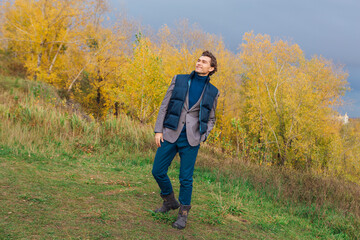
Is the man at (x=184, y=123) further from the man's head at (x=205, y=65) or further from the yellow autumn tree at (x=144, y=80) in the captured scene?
the yellow autumn tree at (x=144, y=80)

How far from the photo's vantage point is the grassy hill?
3.29m

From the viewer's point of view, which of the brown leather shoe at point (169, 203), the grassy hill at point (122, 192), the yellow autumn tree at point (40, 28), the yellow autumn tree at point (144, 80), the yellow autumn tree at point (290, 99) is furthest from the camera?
the yellow autumn tree at point (40, 28)

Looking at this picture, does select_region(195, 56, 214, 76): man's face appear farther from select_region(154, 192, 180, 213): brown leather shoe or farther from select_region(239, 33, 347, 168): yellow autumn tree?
select_region(239, 33, 347, 168): yellow autumn tree

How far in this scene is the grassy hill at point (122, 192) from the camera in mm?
3285

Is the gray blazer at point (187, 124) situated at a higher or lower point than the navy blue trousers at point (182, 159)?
higher

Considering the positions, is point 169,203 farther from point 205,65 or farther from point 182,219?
point 205,65

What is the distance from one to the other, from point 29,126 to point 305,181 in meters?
8.23

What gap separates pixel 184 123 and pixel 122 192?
2.10 meters

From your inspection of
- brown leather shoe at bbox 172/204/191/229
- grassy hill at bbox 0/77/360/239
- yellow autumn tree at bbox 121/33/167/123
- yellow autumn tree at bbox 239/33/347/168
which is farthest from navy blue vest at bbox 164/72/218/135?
yellow autumn tree at bbox 239/33/347/168

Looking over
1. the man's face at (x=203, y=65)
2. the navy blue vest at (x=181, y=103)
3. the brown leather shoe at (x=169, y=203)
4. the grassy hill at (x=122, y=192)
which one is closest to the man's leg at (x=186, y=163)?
the navy blue vest at (x=181, y=103)

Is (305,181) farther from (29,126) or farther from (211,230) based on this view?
(29,126)

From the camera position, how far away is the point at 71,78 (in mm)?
30141

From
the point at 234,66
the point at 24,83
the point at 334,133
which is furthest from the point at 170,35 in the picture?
the point at 334,133

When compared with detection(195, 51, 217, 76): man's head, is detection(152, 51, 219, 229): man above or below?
below
